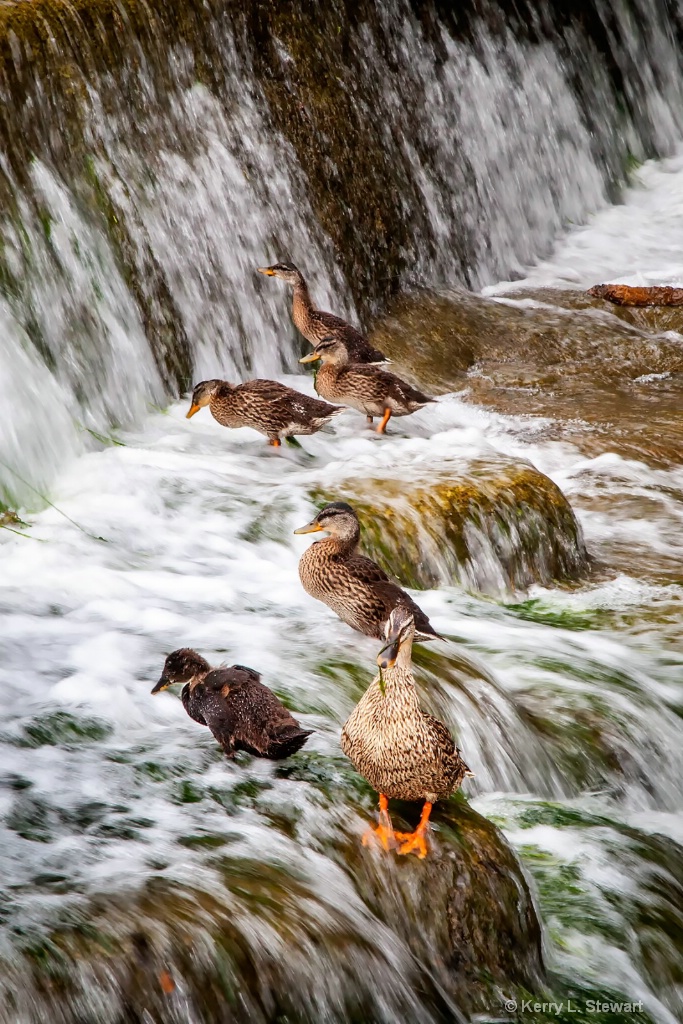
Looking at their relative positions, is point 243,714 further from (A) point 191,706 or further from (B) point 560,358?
(B) point 560,358

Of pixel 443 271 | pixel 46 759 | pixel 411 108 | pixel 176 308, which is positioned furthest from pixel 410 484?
pixel 411 108

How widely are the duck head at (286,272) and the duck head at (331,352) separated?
955 mm

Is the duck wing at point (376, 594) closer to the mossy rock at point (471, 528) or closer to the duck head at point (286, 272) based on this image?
the mossy rock at point (471, 528)

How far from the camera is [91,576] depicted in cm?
621

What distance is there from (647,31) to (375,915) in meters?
16.3

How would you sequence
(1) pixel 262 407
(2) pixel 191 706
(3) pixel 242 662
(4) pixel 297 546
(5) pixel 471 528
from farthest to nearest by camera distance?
(1) pixel 262 407, (5) pixel 471 528, (4) pixel 297 546, (3) pixel 242 662, (2) pixel 191 706

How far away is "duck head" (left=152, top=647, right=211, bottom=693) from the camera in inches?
187

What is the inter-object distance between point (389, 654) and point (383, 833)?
62 cm

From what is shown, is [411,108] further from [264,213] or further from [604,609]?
[604,609]

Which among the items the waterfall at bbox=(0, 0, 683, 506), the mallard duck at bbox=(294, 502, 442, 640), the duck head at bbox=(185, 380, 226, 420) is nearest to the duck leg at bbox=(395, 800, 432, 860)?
the mallard duck at bbox=(294, 502, 442, 640)

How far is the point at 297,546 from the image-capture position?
6.99 metres

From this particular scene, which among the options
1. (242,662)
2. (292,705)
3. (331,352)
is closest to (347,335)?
(331,352)

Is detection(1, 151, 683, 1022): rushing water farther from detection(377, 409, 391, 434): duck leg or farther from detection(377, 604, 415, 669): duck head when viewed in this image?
detection(377, 604, 415, 669): duck head
